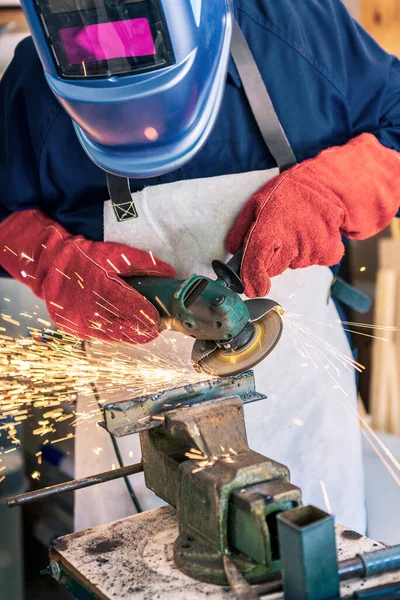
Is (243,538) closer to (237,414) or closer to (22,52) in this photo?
(237,414)

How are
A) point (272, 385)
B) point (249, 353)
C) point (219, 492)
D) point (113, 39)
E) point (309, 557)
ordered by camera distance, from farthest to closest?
point (272, 385), point (249, 353), point (113, 39), point (219, 492), point (309, 557)

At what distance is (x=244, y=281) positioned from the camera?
5.27 feet

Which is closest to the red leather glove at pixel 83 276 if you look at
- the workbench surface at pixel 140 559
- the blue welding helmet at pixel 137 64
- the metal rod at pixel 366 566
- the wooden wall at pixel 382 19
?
the blue welding helmet at pixel 137 64

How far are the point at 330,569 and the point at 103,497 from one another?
3.66 feet

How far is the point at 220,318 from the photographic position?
4.63ft

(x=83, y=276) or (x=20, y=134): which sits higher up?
(x=20, y=134)

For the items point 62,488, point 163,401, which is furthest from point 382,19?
point 62,488

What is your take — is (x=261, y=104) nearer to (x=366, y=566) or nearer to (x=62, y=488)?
(x=62, y=488)

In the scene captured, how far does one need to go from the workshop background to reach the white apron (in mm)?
338

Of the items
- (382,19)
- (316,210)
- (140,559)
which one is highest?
(382,19)

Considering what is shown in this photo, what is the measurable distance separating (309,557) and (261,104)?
1.15 metres

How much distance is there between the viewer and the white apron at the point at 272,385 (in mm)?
1856

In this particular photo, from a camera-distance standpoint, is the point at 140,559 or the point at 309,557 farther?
the point at 140,559

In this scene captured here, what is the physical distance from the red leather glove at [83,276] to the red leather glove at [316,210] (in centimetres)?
24
